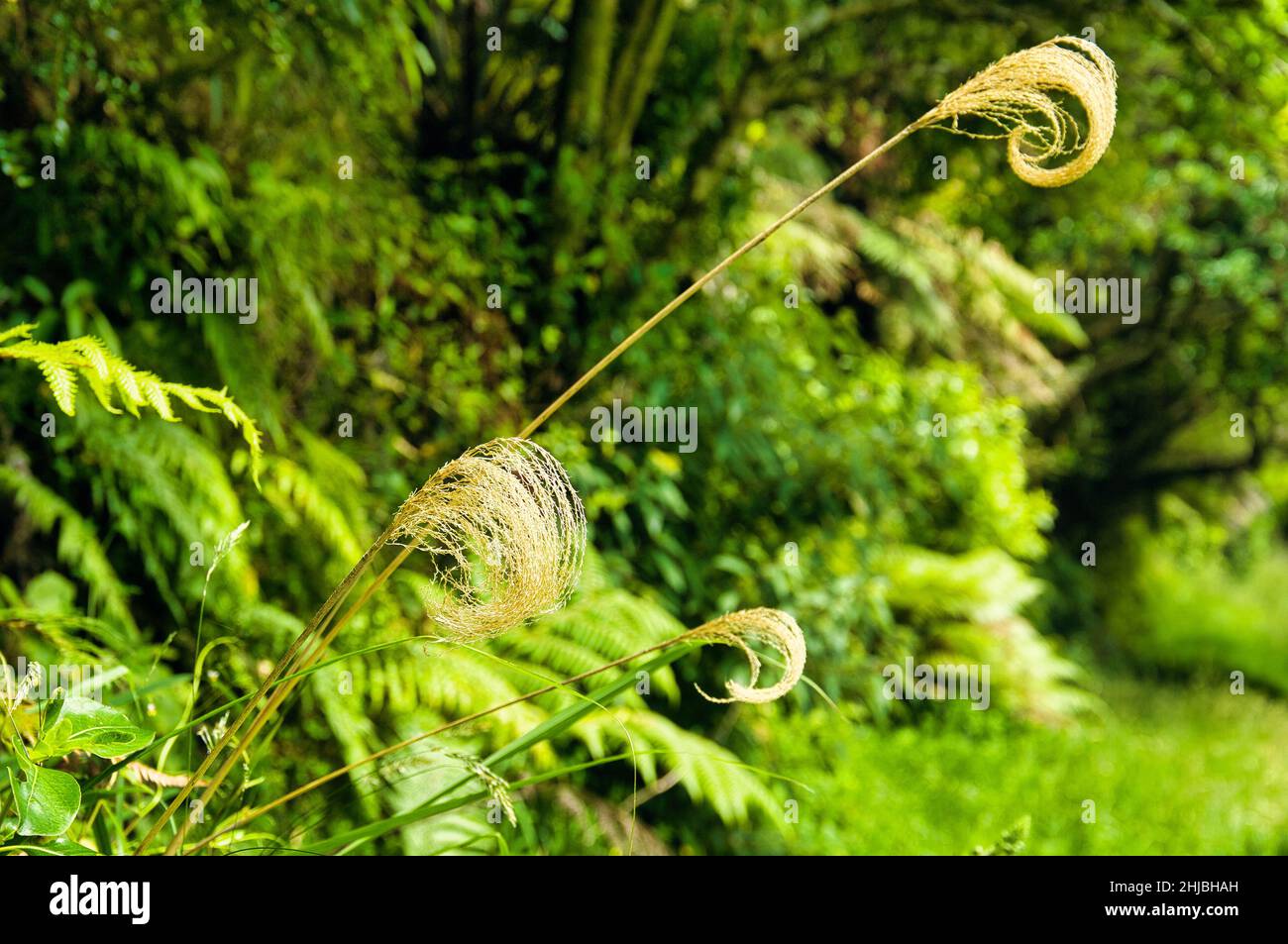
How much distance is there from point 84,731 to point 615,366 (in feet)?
10.3

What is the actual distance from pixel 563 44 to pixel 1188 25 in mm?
2331

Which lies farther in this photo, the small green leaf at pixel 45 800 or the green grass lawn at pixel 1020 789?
the green grass lawn at pixel 1020 789

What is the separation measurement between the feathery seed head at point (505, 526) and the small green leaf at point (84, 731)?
1.14ft

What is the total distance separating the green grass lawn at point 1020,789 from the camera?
15.1ft

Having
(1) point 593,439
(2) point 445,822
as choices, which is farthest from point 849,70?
(2) point 445,822

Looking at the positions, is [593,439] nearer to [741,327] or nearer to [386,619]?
[741,327]

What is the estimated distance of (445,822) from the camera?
266 cm

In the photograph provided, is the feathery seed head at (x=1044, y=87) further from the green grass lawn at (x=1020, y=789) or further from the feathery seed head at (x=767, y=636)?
the green grass lawn at (x=1020, y=789)

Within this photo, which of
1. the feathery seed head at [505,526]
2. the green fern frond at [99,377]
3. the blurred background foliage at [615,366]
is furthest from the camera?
the blurred background foliage at [615,366]

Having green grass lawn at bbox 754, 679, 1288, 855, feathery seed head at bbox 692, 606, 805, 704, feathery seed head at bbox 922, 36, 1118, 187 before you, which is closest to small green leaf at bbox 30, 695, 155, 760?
feathery seed head at bbox 692, 606, 805, 704

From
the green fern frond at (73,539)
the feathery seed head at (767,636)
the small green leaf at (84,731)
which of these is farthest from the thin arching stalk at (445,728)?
the green fern frond at (73,539)

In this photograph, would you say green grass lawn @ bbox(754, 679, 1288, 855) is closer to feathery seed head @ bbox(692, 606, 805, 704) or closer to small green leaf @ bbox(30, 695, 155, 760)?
feathery seed head @ bbox(692, 606, 805, 704)

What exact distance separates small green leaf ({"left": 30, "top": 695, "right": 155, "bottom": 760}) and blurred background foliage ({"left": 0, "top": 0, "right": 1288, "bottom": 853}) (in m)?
0.18

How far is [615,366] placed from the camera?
412 centimetres
